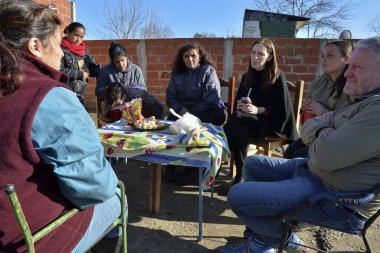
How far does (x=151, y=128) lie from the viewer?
Answer: 2.48m

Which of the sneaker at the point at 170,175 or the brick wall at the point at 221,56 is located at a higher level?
the brick wall at the point at 221,56

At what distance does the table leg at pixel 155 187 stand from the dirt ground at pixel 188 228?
72 millimetres

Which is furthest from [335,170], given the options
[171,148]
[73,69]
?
[73,69]

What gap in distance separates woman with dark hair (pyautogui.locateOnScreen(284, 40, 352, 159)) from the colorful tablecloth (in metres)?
0.88

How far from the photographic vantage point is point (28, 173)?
1032 millimetres

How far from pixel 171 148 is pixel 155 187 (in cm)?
65

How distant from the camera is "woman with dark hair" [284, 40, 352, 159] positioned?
2551mm

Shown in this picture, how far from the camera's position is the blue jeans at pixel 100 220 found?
130 cm

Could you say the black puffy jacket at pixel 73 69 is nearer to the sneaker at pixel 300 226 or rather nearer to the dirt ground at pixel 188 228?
the dirt ground at pixel 188 228

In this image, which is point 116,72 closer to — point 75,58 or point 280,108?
point 75,58

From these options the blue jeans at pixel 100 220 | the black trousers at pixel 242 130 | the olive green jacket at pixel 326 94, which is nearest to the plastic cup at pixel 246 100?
the black trousers at pixel 242 130

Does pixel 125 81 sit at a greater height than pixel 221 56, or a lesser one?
lesser

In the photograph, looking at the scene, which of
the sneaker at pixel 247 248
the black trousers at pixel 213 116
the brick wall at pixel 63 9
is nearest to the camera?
the sneaker at pixel 247 248

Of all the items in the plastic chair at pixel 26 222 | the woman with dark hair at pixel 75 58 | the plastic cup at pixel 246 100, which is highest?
the woman with dark hair at pixel 75 58
